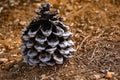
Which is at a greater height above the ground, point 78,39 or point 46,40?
point 46,40

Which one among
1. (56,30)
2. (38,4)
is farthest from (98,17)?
(56,30)

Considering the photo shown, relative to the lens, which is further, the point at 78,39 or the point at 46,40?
the point at 78,39

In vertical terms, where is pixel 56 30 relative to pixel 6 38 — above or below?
above

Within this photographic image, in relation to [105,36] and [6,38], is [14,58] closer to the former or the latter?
[6,38]
